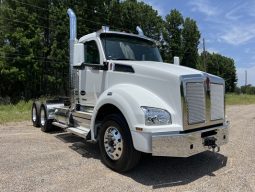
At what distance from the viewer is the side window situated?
7220 mm

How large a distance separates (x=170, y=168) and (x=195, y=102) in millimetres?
1441

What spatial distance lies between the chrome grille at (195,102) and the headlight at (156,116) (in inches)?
14.7

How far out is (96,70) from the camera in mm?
7184

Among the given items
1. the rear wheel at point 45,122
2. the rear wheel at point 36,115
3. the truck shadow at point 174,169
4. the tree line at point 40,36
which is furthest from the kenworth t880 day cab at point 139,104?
the tree line at point 40,36

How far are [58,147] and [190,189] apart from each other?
12.5 feet

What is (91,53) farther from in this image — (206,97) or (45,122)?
(45,122)

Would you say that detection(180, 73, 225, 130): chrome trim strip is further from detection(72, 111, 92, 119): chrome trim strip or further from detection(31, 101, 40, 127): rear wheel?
detection(31, 101, 40, 127): rear wheel

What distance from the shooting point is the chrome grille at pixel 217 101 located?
6105 mm

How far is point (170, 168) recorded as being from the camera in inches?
248

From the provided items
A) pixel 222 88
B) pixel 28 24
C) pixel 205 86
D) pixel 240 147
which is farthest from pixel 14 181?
pixel 28 24

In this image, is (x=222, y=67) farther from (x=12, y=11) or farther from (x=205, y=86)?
(x=205, y=86)

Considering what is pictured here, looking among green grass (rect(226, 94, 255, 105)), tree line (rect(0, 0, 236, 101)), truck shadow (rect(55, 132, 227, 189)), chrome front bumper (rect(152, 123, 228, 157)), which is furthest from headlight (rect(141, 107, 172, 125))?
tree line (rect(0, 0, 236, 101))

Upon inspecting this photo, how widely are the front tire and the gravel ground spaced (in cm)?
19

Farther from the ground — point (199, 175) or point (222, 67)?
point (222, 67)
